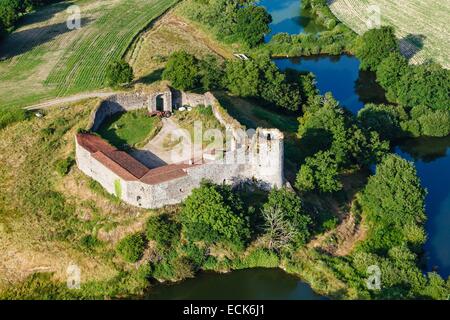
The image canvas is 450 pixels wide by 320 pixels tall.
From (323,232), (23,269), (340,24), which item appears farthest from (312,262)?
(340,24)

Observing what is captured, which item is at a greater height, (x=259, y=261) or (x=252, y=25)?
(x=259, y=261)

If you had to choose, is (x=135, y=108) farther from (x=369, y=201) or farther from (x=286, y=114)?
(x=369, y=201)

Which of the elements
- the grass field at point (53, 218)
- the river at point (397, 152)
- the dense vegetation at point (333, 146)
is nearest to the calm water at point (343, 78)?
the river at point (397, 152)

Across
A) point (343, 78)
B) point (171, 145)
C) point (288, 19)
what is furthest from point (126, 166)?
point (288, 19)

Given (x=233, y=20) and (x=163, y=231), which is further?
(x=233, y=20)

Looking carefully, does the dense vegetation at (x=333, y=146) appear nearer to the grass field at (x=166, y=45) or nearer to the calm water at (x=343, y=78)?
the calm water at (x=343, y=78)

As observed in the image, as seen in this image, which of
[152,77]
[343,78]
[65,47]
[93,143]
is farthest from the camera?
[65,47]

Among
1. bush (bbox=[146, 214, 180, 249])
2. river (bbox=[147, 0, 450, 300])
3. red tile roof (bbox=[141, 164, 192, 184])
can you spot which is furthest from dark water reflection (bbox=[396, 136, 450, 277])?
red tile roof (bbox=[141, 164, 192, 184])

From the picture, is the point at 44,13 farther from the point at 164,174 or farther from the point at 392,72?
the point at 164,174
